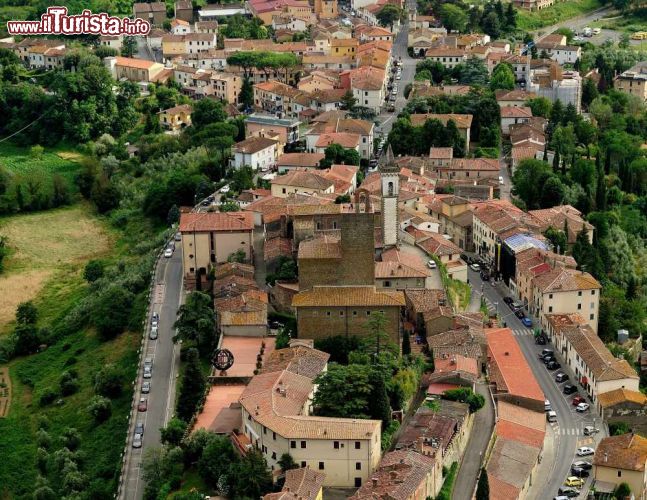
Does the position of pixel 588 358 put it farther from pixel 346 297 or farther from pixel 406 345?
pixel 346 297

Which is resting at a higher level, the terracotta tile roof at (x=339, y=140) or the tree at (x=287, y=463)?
the terracotta tile roof at (x=339, y=140)

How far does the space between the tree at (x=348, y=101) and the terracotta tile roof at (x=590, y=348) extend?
38420mm

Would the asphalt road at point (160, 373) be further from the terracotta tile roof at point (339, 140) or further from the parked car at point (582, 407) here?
the terracotta tile roof at point (339, 140)

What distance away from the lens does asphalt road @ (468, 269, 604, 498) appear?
49.1 meters

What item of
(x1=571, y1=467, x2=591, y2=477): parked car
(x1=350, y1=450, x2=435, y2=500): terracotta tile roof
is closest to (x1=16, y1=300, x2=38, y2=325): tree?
(x1=350, y1=450, x2=435, y2=500): terracotta tile roof

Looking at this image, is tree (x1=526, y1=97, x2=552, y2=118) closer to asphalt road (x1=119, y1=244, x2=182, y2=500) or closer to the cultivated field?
the cultivated field

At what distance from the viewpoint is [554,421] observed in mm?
53594

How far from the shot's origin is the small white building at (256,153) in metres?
82.5

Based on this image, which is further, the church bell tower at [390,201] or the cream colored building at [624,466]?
the church bell tower at [390,201]

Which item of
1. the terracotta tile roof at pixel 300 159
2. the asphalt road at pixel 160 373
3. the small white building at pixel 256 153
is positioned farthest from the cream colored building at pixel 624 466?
the small white building at pixel 256 153

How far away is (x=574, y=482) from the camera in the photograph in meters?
48.3

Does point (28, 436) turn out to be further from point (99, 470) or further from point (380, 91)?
point (380, 91)

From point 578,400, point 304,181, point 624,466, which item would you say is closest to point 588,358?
point 578,400

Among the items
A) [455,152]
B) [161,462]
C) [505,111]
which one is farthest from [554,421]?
[505,111]
